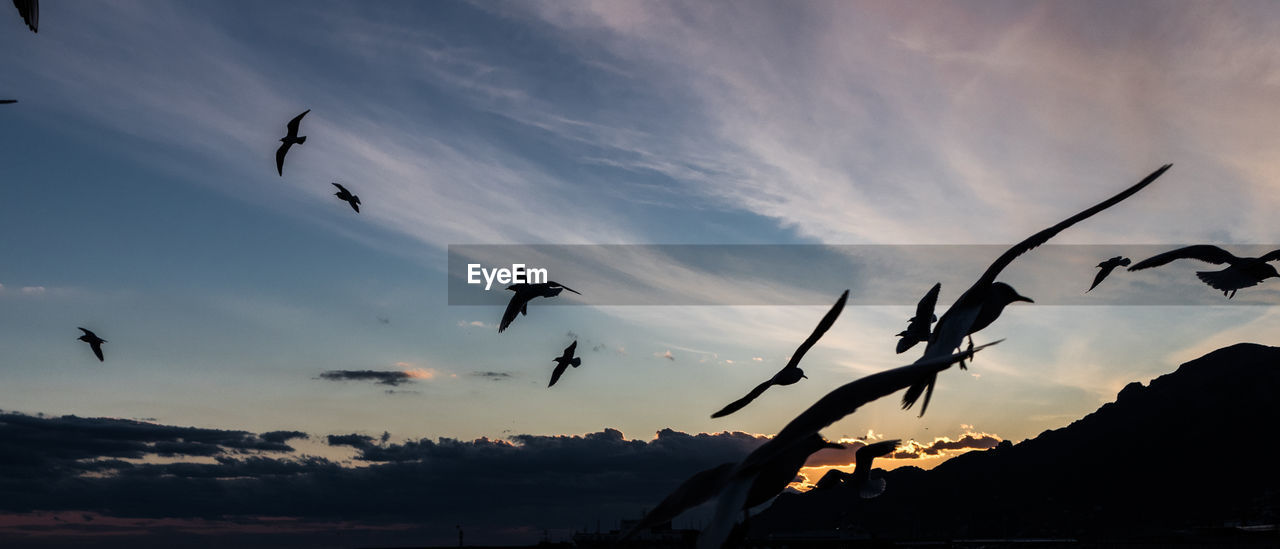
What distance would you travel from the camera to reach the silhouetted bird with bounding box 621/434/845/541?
229 inches

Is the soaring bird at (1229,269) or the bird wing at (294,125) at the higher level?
the bird wing at (294,125)

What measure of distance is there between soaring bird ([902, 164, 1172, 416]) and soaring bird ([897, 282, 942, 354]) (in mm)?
3281

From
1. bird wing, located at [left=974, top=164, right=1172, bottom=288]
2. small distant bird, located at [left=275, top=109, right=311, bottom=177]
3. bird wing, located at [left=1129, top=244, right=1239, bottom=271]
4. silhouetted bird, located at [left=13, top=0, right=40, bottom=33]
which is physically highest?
small distant bird, located at [left=275, top=109, right=311, bottom=177]

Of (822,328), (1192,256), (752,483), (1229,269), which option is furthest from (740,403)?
(1229,269)

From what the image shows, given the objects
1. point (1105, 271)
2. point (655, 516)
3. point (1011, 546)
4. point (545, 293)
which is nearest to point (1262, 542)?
point (1011, 546)

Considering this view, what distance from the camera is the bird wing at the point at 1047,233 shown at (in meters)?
8.01

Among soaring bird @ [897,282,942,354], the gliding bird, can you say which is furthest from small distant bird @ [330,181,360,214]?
soaring bird @ [897,282,942,354]

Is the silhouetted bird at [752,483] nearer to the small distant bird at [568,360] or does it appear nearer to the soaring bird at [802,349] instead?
the soaring bird at [802,349]

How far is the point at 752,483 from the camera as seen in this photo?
5.82 meters

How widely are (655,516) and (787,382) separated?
6.15m

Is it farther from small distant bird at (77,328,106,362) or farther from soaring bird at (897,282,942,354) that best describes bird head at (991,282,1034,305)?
small distant bird at (77,328,106,362)

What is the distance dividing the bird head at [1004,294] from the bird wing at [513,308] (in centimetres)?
1819

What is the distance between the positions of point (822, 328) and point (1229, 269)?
9.42 meters

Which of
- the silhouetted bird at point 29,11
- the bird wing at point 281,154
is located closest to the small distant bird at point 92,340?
the bird wing at point 281,154
